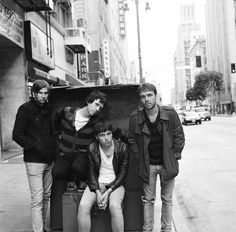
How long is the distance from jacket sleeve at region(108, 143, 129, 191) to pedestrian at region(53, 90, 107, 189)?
0.37 meters

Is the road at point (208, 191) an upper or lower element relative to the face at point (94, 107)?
lower

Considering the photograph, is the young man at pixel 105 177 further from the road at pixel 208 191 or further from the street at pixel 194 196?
the road at pixel 208 191

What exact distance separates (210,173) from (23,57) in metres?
8.80

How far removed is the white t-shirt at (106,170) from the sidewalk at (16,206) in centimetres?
124

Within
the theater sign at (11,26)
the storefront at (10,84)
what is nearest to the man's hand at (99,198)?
the theater sign at (11,26)

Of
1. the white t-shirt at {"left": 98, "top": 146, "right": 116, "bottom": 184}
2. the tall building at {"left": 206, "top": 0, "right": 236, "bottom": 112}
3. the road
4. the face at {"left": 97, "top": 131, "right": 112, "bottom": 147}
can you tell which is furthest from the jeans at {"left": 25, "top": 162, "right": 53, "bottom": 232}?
the tall building at {"left": 206, "top": 0, "right": 236, "bottom": 112}

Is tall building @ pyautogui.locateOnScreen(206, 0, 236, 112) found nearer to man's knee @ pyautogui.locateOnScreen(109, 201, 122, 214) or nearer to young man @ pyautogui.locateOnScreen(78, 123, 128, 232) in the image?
young man @ pyautogui.locateOnScreen(78, 123, 128, 232)

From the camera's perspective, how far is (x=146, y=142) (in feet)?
14.0

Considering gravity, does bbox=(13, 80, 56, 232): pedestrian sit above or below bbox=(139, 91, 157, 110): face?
below

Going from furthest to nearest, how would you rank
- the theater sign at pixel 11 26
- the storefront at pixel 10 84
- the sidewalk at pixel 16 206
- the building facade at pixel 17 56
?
the storefront at pixel 10 84 < the building facade at pixel 17 56 < the theater sign at pixel 11 26 < the sidewalk at pixel 16 206

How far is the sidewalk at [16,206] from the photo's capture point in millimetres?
5359

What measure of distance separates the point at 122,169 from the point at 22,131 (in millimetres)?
1219

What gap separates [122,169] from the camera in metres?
4.34

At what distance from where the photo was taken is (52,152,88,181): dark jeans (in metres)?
4.43
